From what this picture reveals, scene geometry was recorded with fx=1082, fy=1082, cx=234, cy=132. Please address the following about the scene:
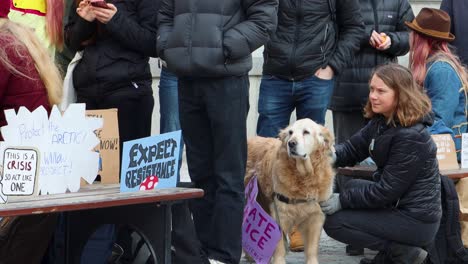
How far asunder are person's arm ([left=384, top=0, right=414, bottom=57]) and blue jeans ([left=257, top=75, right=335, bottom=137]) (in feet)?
2.13

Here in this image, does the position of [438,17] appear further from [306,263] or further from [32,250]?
[32,250]

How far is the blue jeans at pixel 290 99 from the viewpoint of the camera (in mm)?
7082

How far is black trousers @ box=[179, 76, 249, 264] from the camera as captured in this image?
5953 millimetres

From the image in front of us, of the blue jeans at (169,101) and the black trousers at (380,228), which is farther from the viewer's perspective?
the blue jeans at (169,101)

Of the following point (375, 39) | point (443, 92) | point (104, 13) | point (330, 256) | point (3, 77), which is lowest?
point (330, 256)

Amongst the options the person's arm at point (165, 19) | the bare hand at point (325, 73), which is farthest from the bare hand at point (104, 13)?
the bare hand at point (325, 73)

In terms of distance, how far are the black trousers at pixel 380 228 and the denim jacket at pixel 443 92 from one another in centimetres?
87

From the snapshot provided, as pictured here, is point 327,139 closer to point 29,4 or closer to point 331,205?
point 331,205

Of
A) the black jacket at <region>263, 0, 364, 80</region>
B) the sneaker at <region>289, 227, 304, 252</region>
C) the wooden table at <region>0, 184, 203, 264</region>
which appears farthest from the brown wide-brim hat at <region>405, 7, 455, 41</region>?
the wooden table at <region>0, 184, 203, 264</region>

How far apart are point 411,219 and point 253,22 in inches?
55.6

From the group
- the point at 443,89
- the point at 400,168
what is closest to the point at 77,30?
the point at 400,168

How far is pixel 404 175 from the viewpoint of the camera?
19.6 ft

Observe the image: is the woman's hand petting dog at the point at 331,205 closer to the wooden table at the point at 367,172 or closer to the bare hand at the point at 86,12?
the wooden table at the point at 367,172

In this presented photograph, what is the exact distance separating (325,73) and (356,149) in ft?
2.86
